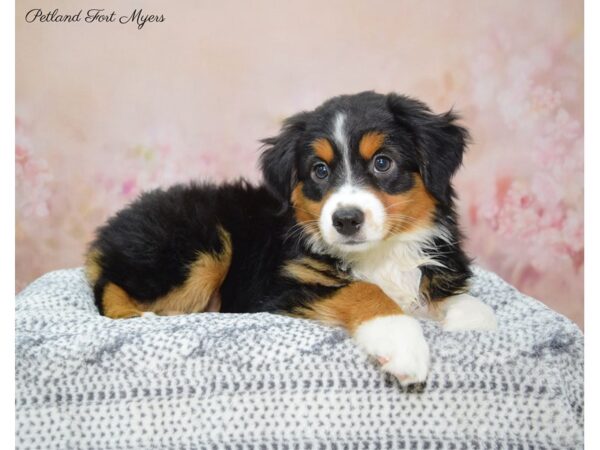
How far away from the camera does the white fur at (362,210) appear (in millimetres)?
2270

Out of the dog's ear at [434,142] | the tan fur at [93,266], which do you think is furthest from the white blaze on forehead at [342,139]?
the tan fur at [93,266]

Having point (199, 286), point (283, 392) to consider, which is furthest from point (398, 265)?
point (199, 286)

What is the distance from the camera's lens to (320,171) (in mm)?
2564

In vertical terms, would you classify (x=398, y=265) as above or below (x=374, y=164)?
below

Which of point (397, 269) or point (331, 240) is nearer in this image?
point (331, 240)

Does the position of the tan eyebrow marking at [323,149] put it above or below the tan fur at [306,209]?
above

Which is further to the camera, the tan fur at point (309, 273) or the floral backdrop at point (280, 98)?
the floral backdrop at point (280, 98)

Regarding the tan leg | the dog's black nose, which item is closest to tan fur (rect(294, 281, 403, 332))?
the tan leg

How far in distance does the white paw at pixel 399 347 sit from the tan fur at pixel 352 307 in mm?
80

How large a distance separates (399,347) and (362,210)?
0.51 meters

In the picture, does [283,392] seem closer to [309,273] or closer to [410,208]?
[309,273]

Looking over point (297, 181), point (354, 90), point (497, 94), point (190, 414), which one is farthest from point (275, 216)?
point (497, 94)

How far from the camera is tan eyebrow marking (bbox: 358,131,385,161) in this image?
244cm

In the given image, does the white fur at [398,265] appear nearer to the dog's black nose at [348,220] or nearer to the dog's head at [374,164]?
the dog's head at [374,164]
